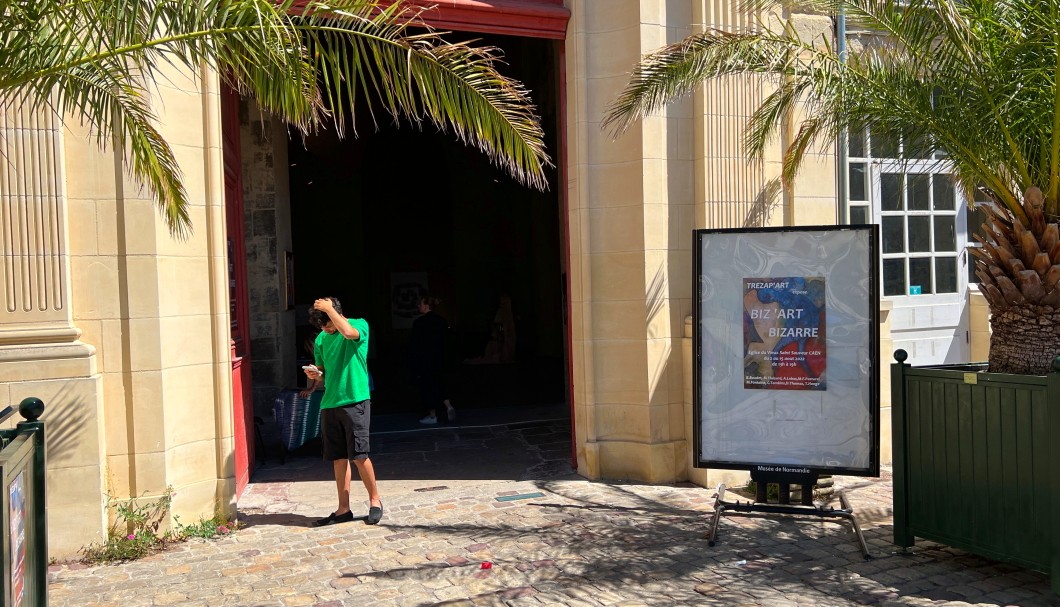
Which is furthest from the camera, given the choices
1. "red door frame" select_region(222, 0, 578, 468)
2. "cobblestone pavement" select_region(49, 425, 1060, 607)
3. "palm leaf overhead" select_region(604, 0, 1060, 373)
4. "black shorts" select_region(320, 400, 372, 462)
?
"red door frame" select_region(222, 0, 578, 468)

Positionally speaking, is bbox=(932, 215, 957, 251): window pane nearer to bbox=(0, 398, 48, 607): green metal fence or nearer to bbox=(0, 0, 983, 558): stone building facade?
bbox=(0, 0, 983, 558): stone building facade

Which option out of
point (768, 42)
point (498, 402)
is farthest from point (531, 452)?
Result: point (768, 42)

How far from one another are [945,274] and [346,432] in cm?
640

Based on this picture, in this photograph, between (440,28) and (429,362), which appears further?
(429,362)

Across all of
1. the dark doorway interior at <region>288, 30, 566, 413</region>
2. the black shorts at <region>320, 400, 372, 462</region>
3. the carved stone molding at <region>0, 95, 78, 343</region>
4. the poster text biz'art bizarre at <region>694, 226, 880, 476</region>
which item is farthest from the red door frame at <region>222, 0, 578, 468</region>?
the dark doorway interior at <region>288, 30, 566, 413</region>

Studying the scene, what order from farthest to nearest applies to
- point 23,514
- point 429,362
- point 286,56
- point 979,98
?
1. point 429,362
2. point 979,98
3. point 286,56
4. point 23,514

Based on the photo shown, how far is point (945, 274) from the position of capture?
→ 9438 mm

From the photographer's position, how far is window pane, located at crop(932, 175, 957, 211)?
9.41m

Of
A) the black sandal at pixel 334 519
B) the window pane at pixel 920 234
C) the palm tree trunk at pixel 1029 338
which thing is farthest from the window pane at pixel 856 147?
the black sandal at pixel 334 519

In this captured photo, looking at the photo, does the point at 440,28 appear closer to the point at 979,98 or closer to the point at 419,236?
the point at 979,98

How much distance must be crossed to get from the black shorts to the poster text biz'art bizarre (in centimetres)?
247

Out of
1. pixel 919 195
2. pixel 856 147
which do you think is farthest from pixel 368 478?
pixel 919 195

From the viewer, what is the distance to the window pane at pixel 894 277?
9.12 meters

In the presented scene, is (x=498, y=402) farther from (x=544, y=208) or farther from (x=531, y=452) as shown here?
(x=544, y=208)
